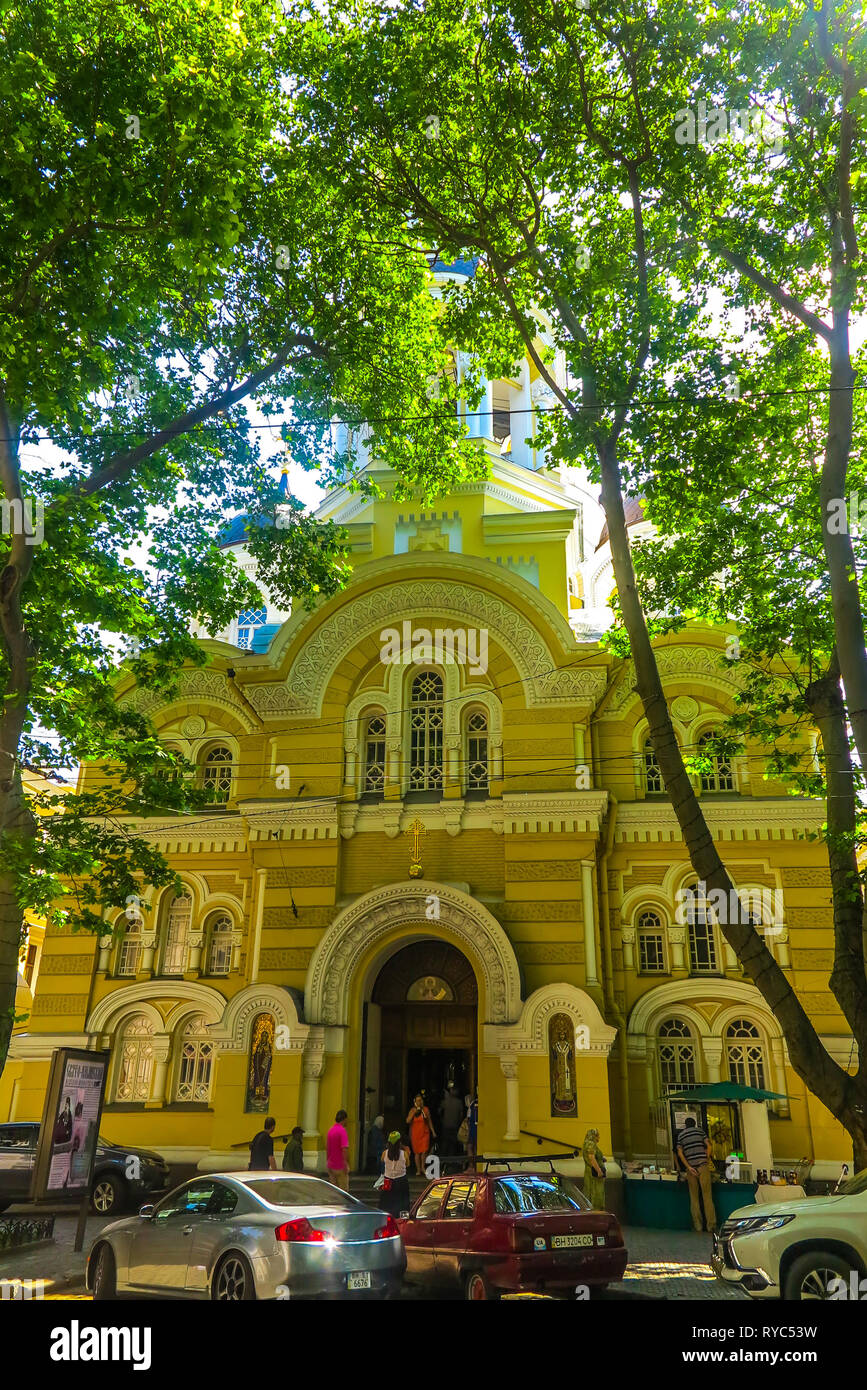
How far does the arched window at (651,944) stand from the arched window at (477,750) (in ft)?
13.4

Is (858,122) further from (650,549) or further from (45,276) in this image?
(45,276)

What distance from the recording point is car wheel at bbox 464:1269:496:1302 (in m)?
9.38

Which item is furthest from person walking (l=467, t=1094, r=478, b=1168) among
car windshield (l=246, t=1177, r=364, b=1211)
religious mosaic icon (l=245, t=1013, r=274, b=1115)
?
car windshield (l=246, t=1177, r=364, b=1211)

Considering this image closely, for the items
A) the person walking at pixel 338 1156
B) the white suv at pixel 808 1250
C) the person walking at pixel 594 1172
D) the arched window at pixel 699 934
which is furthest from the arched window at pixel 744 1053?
the white suv at pixel 808 1250

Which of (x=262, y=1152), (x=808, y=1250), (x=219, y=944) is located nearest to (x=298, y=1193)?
(x=808, y=1250)

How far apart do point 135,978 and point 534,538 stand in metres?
12.7

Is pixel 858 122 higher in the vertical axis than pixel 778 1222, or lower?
higher

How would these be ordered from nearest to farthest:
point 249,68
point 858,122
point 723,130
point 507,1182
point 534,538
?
1. point 507,1182
2. point 858,122
3. point 723,130
4. point 249,68
5. point 534,538

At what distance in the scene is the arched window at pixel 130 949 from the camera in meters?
20.7

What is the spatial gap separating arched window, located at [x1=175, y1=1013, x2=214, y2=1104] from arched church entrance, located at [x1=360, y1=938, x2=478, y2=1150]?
3574 millimetres

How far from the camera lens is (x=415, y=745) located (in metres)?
20.2

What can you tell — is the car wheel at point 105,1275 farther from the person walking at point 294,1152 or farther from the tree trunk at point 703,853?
the tree trunk at point 703,853

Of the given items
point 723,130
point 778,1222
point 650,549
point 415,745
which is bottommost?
point 778,1222

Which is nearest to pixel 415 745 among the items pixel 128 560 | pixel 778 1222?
pixel 128 560
